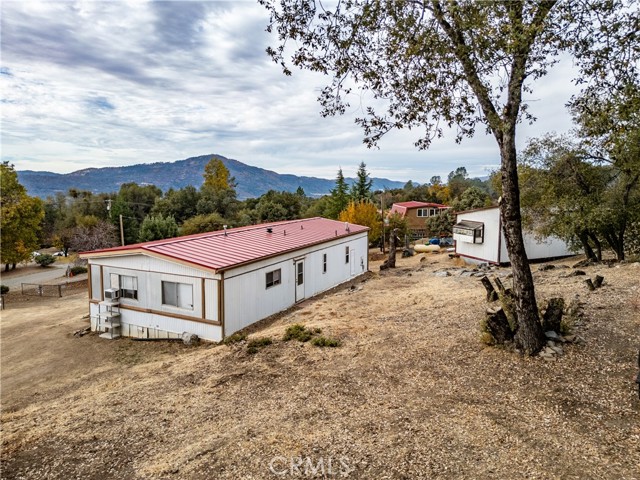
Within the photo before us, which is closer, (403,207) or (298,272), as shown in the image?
(298,272)

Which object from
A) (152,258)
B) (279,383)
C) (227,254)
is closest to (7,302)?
(152,258)

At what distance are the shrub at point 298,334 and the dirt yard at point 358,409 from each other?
28 cm

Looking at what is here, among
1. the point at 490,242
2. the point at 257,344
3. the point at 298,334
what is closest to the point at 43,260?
the point at 257,344

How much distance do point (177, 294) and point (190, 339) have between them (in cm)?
161

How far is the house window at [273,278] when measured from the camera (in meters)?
15.1

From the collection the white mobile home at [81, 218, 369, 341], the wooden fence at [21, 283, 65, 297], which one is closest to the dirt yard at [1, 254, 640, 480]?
the white mobile home at [81, 218, 369, 341]

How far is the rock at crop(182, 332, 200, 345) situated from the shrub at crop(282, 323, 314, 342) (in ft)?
12.5

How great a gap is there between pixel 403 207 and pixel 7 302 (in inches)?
1483

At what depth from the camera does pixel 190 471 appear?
476cm

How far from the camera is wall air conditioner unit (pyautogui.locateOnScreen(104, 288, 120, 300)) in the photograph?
47.5 feet

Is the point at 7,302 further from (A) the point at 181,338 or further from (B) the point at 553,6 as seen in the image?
(B) the point at 553,6

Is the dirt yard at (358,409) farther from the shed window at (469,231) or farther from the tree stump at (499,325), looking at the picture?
the shed window at (469,231)

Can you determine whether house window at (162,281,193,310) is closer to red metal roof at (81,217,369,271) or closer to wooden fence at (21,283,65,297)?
red metal roof at (81,217,369,271)

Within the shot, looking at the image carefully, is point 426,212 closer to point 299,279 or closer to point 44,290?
point 299,279
